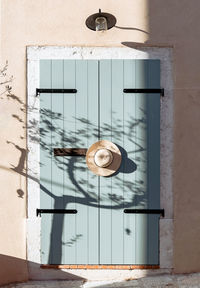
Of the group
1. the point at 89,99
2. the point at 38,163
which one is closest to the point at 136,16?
the point at 89,99

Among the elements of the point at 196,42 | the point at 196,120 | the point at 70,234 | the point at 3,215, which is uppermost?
the point at 196,42

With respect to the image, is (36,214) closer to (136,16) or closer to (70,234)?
(70,234)

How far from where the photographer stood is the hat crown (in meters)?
3.82

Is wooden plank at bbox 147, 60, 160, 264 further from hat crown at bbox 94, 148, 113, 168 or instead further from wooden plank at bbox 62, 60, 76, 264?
wooden plank at bbox 62, 60, 76, 264

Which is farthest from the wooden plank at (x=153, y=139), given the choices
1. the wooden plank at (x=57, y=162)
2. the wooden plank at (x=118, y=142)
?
the wooden plank at (x=57, y=162)

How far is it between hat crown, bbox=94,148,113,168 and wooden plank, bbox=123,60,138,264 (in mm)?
235

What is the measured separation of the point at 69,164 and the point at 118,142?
0.73m

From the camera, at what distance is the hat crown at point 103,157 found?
382 cm

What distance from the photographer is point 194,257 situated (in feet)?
12.8

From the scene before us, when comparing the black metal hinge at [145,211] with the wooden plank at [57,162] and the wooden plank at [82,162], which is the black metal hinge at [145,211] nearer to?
the wooden plank at [82,162]

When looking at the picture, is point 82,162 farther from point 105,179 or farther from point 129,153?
point 129,153

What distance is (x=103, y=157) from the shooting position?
381 centimetres

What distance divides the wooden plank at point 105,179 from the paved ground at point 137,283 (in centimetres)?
34

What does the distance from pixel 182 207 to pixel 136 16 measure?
2.64 m
